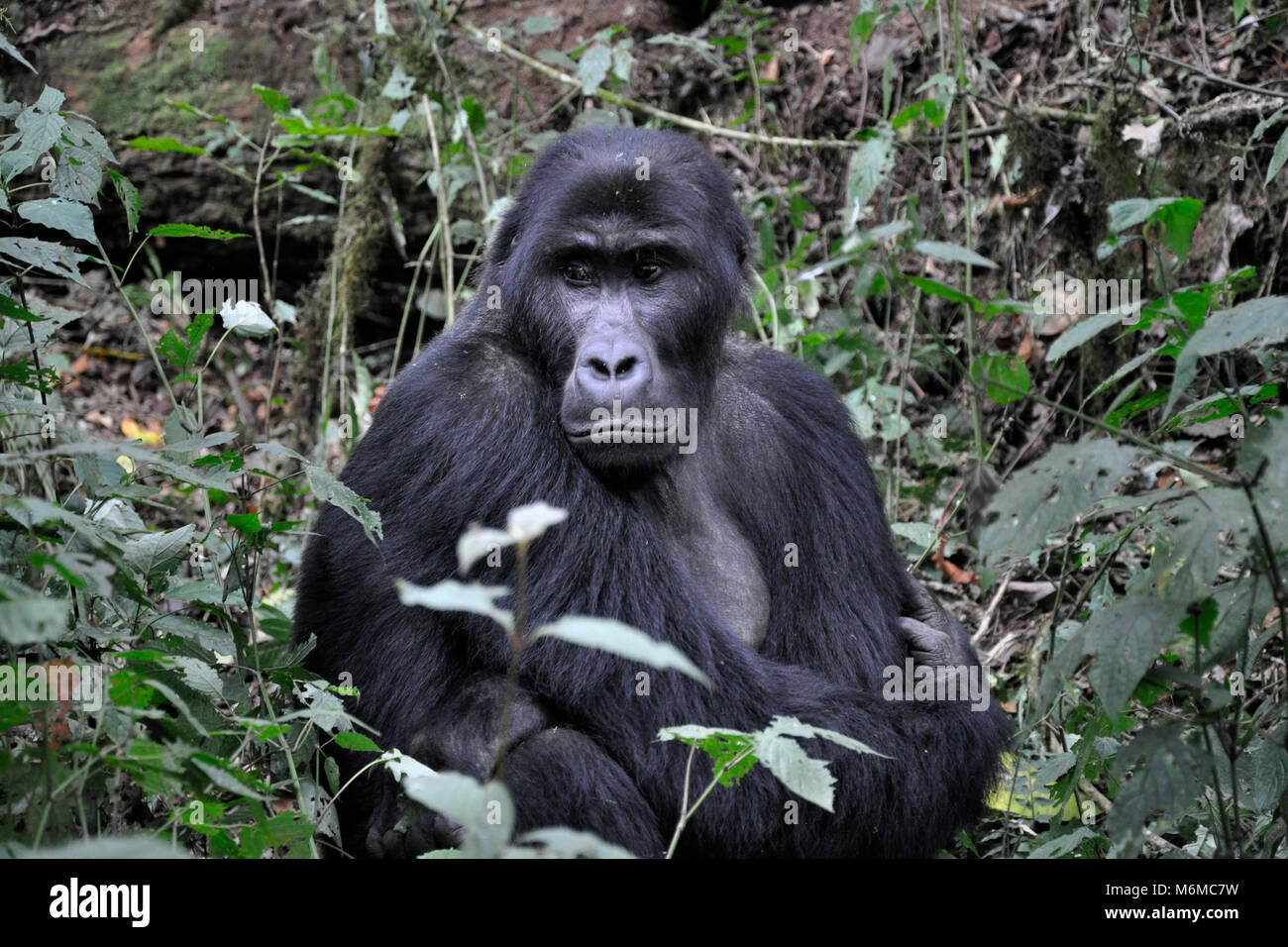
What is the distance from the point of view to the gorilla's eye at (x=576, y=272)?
4.23 m

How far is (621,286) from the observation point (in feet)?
13.9

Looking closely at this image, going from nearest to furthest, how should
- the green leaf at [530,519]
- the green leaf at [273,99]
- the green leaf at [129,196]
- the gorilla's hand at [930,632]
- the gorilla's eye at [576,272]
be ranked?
the green leaf at [530,519]
the green leaf at [129,196]
the gorilla's eye at [576,272]
the gorilla's hand at [930,632]
the green leaf at [273,99]

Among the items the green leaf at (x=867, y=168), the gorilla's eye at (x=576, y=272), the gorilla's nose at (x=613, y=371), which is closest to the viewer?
the gorilla's nose at (x=613, y=371)

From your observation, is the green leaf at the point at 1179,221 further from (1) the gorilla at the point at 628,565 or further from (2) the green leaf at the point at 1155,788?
(1) the gorilla at the point at 628,565

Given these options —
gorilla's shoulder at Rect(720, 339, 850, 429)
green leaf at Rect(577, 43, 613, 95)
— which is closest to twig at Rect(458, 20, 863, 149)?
green leaf at Rect(577, 43, 613, 95)

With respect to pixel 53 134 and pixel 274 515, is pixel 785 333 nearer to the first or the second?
pixel 274 515

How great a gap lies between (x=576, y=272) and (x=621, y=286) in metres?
0.15

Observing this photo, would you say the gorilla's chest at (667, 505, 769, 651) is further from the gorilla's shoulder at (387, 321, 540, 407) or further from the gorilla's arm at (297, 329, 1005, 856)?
the gorilla's shoulder at (387, 321, 540, 407)

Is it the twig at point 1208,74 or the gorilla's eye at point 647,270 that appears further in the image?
the twig at point 1208,74

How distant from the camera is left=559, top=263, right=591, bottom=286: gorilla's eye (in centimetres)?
423

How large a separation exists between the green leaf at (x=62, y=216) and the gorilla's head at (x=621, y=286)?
1.30m

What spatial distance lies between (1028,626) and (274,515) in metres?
3.79

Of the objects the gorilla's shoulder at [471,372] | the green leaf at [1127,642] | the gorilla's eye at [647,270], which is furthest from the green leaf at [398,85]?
the green leaf at [1127,642]

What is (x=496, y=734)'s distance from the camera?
381 cm
